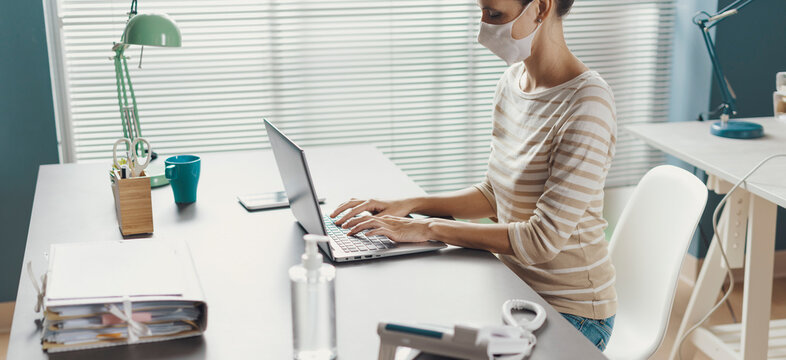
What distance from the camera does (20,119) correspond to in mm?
2672

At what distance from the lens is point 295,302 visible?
0.96 metres

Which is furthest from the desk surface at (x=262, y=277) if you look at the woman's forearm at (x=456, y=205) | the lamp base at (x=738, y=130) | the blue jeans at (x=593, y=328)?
the lamp base at (x=738, y=130)

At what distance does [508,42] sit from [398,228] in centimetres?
47

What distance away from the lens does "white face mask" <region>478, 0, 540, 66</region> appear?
158cm

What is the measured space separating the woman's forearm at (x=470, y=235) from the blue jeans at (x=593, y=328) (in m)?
0.24

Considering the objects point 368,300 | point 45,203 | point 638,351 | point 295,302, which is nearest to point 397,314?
point 368,300

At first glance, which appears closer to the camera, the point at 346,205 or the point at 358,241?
the point at 358,241

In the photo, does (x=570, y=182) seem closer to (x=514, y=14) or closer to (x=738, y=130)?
(x=514, y=14)

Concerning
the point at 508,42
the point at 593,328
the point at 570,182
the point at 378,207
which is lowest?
the point at 593,328

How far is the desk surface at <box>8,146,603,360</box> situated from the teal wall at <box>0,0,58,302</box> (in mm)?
789

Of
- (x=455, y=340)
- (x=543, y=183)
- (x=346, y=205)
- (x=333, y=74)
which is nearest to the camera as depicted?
(x=455, y=340)

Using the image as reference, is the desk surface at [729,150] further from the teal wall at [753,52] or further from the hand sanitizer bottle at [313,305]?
the hand sanitizer bottle at [313,305]

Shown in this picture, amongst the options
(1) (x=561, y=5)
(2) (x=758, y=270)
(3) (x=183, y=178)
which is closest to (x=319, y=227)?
(3) (x=183, y=178)

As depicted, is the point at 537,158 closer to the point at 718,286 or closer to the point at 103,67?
the point at 718,286
